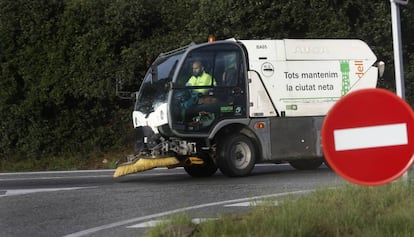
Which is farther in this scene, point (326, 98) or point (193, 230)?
point (326, 98)

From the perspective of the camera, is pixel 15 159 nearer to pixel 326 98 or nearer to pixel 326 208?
pixel 326 98

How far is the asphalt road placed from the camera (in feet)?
25.0

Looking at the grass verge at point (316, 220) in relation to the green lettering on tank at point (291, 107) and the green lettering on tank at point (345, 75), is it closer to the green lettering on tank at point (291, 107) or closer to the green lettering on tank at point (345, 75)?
the green lettering on tank at point (291, 107)

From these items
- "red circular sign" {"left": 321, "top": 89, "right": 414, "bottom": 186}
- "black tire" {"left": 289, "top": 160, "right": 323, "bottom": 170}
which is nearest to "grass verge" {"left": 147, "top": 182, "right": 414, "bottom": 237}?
"red circular sign" {"left": 321, "top": 89, "right": 414, "bottom": 186}

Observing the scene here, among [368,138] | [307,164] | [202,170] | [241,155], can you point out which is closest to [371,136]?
[368,138]

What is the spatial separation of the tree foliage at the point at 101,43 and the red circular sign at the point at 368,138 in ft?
46.0

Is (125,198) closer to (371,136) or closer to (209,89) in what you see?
(209,89)

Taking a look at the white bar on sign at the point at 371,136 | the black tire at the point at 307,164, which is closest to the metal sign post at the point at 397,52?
the white bar on sign at the point at 371,136

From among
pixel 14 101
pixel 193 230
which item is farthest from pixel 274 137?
pixel 14 101

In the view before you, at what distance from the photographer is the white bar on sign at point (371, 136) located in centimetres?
420

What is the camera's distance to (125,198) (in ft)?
31.2

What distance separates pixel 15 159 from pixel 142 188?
9.23 metres

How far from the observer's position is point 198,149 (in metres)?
11.6

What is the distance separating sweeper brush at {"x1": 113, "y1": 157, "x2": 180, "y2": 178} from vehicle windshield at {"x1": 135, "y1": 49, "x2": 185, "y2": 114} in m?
1.03
